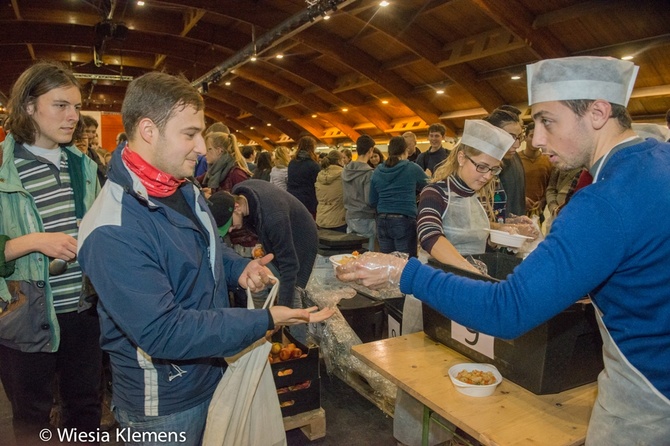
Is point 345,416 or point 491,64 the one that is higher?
point 491,64

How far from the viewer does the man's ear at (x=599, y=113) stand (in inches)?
44.1

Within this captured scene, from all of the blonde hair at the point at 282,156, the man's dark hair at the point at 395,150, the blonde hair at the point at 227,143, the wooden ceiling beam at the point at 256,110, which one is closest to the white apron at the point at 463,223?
the blonde hair at the point at 227,143

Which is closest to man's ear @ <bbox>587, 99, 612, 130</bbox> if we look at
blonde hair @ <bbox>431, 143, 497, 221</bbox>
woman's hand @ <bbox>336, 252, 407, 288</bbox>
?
woman's hand @ <bbox>336, 252, 407, 288</bbox>

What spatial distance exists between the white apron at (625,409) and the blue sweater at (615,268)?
2cm

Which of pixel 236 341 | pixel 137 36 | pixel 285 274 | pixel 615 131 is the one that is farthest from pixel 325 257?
pixel 137 36

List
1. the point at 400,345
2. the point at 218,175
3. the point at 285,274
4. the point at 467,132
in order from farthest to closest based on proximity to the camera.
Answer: the point at 218,175 < the point at 285,274 < the point at 467,132 < the point at 400,345

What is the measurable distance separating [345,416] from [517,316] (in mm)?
2153

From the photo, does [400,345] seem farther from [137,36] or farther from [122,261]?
[137,36]

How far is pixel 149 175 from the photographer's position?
50.7 inches

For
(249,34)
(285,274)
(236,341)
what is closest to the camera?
(236,341)

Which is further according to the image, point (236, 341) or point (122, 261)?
point (236, 341)

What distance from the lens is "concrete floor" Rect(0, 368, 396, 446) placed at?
2650 millimetres

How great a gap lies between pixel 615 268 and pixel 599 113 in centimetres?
40

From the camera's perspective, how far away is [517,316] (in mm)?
1063
